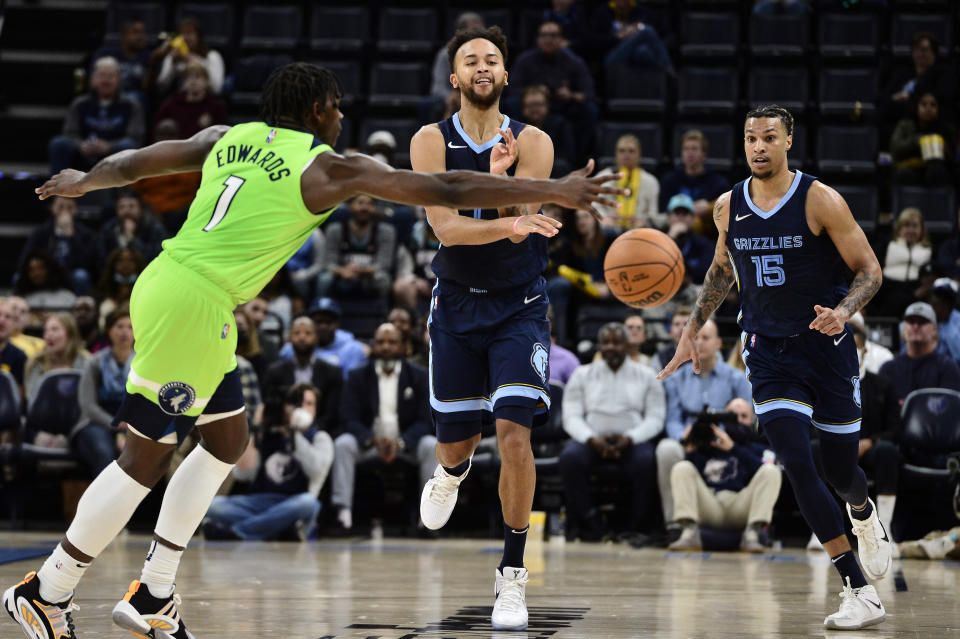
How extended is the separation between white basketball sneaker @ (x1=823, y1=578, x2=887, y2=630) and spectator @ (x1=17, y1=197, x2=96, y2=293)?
908 centimetres

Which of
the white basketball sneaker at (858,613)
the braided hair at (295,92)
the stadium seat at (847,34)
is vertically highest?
the stadium seat at (847,34)

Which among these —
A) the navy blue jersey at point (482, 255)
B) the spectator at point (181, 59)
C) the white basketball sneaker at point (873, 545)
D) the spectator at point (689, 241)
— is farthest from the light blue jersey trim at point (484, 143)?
the spectator at point (181, 59)

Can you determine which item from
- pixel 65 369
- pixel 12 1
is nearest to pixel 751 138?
pixel 65 369

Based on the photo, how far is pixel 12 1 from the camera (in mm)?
16188

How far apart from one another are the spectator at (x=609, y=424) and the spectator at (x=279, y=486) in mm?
2048

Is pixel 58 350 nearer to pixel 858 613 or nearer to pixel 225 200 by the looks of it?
pixel 225 200

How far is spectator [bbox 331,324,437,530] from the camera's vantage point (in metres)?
10.6

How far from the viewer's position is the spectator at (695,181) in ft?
40.1

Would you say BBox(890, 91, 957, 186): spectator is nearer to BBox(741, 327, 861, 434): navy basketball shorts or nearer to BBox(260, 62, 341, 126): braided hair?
BBox(741, 327, 861, 434): navy basketball shorts

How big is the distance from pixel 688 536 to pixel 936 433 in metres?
2.12

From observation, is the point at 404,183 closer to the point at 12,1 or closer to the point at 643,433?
the point at 643,433

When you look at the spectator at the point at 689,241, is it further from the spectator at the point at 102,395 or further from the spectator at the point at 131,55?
the spectator at the point at 131,55

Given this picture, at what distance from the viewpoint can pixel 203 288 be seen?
4445 mm

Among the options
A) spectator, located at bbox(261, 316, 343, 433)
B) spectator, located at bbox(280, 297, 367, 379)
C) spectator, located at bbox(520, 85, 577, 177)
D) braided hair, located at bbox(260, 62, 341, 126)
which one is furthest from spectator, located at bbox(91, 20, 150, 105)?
braided hair, located at bbox(260, 62, 341, 126)
